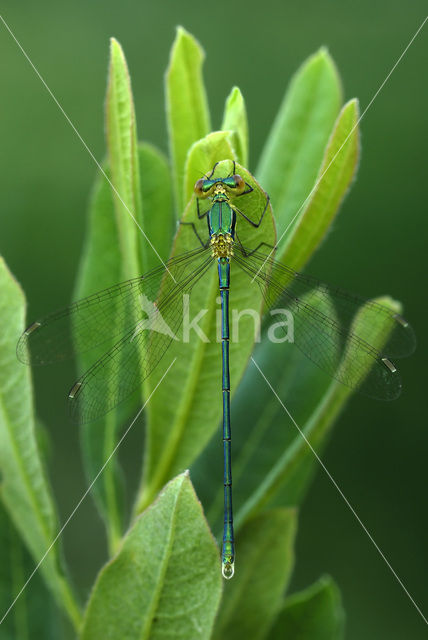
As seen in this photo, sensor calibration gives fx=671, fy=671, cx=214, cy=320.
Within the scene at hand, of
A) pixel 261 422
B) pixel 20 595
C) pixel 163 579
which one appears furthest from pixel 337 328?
pixel 20 595

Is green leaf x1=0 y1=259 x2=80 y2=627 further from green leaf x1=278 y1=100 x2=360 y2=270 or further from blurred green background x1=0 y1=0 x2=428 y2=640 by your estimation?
blurred green background x1=0 y1=0 x2=428 y2=640

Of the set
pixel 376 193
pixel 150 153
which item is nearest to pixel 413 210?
pixel 376 193

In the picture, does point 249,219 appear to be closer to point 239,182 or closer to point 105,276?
point 239,182

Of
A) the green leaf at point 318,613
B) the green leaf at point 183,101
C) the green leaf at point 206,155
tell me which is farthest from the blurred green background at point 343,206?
the green leaf at point 206,155

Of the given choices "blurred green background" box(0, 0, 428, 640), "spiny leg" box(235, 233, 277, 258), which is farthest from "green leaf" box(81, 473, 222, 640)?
"blurred green background" box(0, 0, 428, 640)

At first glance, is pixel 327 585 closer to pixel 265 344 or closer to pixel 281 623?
pixel 281 623
